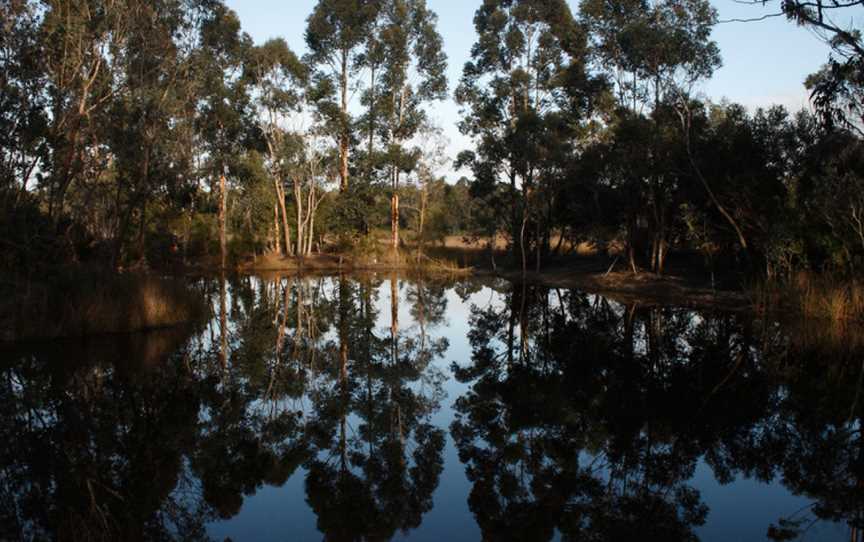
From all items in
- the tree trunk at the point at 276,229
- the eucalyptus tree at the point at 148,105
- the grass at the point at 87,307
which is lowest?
the grass at the point at 87,307

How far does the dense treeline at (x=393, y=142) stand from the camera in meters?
17.2

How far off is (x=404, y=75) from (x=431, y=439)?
39289 mm

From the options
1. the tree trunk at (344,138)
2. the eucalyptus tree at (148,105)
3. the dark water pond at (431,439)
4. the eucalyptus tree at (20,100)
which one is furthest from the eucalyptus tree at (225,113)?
the dark water pond at (431,439)

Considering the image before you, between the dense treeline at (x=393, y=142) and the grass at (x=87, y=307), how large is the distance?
931mm

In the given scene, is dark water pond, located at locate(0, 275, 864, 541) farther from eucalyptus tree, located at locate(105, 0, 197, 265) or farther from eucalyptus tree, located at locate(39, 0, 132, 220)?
eucalyptus tree, located at locate(105, 0, 197, 265)

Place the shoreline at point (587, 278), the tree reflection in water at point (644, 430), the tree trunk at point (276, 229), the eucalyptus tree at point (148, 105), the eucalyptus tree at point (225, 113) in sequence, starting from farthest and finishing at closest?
1. the tree trunk at point (276, 229)
2. the eucalyptus tree at point (225, 113)
3. the shoreline at point (587, 278)
4. the eucalyptus tree at point (148, 105)
5. the tree reflection in water at point (644, 430)

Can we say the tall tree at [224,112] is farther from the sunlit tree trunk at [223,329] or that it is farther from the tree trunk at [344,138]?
the sunlit tree trunk at [223,329]

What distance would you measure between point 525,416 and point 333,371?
412 cm

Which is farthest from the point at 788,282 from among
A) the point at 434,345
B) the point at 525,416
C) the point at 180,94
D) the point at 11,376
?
the point at 180,94

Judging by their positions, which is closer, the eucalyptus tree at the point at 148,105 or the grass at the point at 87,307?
the grass at the point at 87,307

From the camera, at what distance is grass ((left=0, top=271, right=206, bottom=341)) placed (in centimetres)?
1354

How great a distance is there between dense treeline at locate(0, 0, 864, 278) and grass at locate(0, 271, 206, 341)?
0.93 m

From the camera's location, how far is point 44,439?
7.57 meters

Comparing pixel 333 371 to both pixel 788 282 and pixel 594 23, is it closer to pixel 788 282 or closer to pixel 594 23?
pixel 788 282
